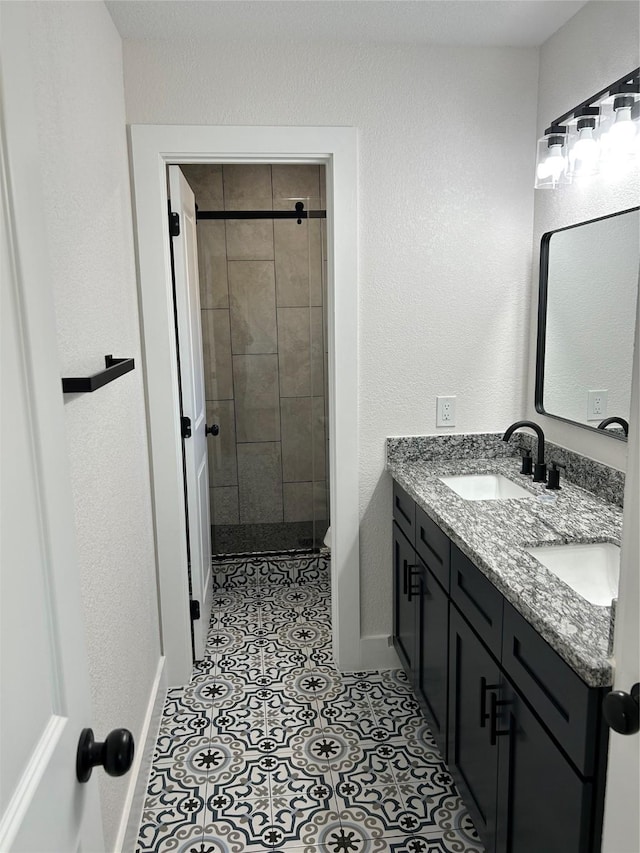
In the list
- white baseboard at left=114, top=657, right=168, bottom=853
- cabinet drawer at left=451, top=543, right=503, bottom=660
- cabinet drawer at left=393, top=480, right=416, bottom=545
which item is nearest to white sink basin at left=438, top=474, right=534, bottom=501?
cabinet drawer at left=393, top=480, right=416, bottom=545

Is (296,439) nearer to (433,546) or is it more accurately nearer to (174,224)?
(174,224)

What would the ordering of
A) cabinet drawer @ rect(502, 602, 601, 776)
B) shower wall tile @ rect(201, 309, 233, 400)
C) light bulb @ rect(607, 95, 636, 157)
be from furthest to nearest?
shower wall tile @ rect(201, 309, 233, 400)
light bulb @ rect(607, 95, 636, 157)
cabinet drawer @ rect(502, 602, 601, 776)

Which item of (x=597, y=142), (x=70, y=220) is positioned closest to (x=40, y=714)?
(x=70, y=220)

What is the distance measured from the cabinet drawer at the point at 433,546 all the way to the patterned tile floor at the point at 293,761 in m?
0.69

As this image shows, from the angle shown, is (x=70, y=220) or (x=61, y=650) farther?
(x=70, y=220)

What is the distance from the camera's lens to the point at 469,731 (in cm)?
185

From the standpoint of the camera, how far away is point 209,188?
370 centimetres

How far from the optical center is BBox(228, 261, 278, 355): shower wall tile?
3.76 metres

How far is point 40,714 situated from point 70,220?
1.22 meters

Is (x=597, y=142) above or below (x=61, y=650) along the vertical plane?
above

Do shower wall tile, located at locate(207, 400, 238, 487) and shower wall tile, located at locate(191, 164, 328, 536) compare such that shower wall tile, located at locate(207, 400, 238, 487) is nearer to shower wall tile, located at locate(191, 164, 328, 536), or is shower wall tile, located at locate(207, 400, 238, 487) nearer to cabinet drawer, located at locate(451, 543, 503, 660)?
shower wall tile, located at locate(191, 164, 328, 536)

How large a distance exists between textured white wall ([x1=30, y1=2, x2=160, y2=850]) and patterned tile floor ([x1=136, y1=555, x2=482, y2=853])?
25 cm

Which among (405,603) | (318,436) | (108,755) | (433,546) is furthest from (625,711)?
(318,436)

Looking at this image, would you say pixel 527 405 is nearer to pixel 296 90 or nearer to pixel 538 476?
pixel 538 476
